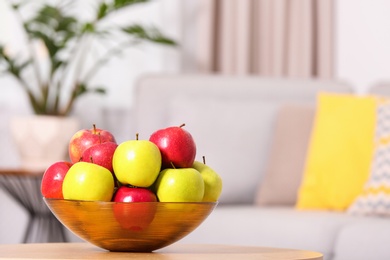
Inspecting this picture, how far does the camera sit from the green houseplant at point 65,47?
11.7 ft

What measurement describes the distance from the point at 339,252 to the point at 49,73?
68.3 inches

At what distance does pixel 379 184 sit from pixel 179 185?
1511mm

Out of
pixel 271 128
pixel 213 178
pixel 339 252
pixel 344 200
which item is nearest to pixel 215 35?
pixel 271 128

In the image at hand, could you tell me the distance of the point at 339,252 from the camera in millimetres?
2432

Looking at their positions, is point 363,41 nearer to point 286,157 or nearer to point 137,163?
point 286,157

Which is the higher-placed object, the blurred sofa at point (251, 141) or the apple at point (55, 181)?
the apple at point (55, 181)

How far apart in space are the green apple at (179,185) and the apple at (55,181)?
172 millimetres

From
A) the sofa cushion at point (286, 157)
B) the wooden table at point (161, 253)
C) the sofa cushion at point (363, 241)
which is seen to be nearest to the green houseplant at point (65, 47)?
the sofa cushion at point (286, 157)

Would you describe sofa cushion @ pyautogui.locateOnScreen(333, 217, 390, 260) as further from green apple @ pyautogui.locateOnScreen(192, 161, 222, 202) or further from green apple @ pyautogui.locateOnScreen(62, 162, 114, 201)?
green apple @ pyautogui.locateOnScreen(62, 162, 114, 201)

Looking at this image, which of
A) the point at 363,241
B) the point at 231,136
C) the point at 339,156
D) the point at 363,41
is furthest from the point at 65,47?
the point at 363,241

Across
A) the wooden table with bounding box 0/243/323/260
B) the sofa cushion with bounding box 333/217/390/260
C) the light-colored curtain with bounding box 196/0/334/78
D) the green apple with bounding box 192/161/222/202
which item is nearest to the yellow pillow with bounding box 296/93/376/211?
the sofa cushion with bounding box 333/217/390/260

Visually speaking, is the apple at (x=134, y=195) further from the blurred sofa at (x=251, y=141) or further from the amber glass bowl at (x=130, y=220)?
the blurred sofa at (x=251, y=141)

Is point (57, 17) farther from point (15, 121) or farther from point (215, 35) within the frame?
point (215, 35)

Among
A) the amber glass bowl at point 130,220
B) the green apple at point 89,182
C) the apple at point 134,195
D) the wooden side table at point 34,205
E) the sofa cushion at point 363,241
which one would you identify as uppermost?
the green apple at point 89,182
